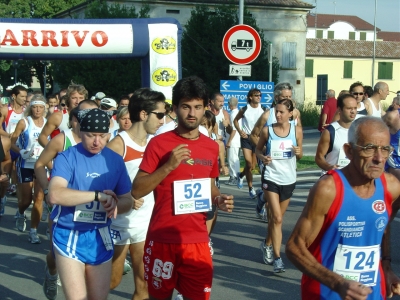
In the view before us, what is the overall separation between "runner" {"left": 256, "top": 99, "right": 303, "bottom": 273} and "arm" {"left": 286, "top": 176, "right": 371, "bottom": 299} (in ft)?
15.2

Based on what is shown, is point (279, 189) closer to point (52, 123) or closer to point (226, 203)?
point (52, 123)

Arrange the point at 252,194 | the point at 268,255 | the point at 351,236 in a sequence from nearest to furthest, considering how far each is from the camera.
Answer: the point at 351,236 < the point at 268,255 < the point at 252,194

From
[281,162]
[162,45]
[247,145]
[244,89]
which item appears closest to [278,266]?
[281,162]

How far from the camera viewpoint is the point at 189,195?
5000 mm

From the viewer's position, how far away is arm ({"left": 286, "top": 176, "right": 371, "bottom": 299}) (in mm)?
3502

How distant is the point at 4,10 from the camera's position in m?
60.2

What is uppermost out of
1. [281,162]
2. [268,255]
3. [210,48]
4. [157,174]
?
[210,48]

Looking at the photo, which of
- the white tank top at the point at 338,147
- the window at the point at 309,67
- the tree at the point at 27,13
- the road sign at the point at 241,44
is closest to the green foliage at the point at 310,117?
the tree at the point at 27,13

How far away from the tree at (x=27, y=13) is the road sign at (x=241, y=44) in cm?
4658

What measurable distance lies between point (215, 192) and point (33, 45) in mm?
10149

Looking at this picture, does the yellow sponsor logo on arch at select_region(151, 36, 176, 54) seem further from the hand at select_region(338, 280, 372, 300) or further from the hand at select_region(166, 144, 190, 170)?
the hand at select_region(338, 280, 372, 300)

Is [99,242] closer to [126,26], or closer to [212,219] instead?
[212,219]

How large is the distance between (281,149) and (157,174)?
13.3ft

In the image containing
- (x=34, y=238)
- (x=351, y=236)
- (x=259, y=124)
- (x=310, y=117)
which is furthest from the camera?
(x=310, y=117)
